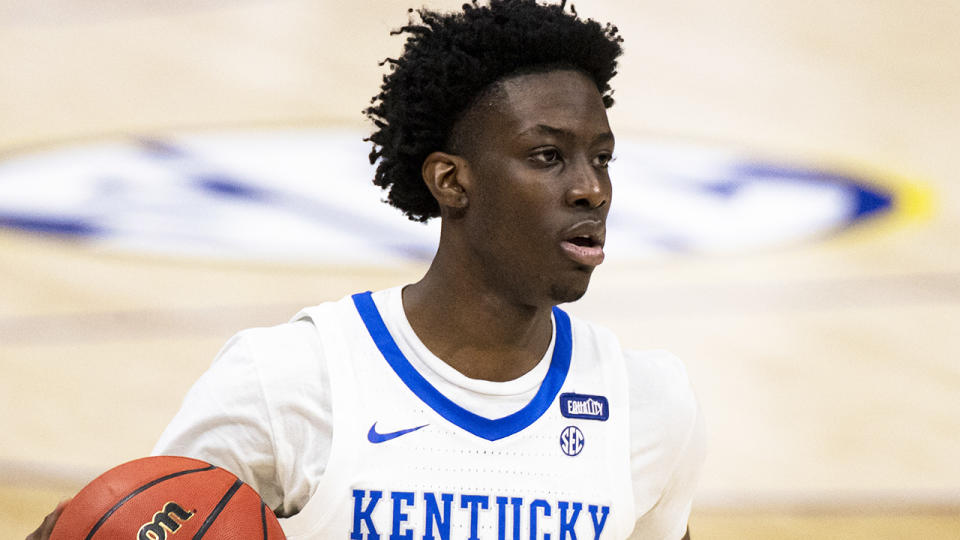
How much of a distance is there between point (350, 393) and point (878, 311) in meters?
4.21

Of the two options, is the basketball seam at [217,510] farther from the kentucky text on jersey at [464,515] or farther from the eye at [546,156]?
the eye at [546,156]

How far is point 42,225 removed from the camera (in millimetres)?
7285

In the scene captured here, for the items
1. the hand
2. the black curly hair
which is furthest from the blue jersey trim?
the hand

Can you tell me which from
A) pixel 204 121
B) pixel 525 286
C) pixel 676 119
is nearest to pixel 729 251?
pixel 676 119

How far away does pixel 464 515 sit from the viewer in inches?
106

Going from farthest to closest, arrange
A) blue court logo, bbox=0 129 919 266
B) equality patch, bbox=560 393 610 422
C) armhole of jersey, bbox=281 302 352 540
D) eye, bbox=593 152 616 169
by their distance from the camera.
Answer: blue court logo, bbox=0 129 919 266, equality patch, bbox=560 393 610 422, eye, bbox=593 152 616 169, armhole of jersey, bbox=281 302 352 540

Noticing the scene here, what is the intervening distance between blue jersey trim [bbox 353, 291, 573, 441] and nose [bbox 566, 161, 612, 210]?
43cm

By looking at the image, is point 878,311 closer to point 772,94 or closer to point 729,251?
point 729,251

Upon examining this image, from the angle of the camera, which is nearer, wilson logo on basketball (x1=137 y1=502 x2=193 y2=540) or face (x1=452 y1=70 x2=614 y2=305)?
wilson logo on basketball (x1=137 y1=502 x2=193 y2=540)

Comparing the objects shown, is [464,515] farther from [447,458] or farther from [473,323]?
[473,323]

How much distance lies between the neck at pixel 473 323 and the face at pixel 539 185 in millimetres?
47

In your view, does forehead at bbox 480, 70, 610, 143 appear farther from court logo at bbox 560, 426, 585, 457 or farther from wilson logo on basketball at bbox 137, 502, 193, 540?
wilson logo on basketball at bbox 137, 502, 193, 540

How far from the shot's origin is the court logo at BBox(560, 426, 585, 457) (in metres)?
2.80

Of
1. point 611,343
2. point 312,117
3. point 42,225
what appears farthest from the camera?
point 312,117
